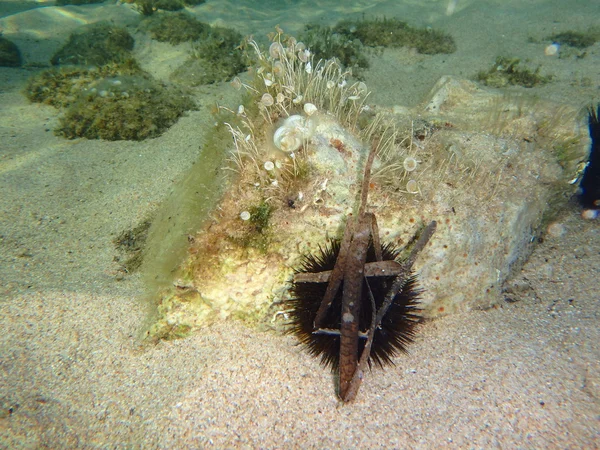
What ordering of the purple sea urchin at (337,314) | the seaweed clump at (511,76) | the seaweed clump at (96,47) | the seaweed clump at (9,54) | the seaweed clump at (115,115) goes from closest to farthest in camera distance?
the purple sea urchin at (337,314)
the seaweed clump at (115,115)
the seaweed clump at (511,76)
the seaweed clump at (9,54)
the seaweed clump at (96,47)

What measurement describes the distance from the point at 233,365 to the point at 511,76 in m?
9.30

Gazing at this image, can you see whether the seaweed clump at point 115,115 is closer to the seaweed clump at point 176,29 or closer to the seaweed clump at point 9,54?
the seaweed clump at point 176,29

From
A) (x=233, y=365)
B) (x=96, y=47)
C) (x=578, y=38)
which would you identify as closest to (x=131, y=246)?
(x=233, y=365)

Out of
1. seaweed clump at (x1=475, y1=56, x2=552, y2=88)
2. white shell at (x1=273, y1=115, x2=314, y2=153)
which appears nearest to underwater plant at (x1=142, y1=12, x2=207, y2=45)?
seaweed clump at (x1=475, y1=56, x2=552, y2=88)

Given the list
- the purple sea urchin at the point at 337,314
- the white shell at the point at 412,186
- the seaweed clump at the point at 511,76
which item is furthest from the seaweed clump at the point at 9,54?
the seaweed clump at the point at 511,76

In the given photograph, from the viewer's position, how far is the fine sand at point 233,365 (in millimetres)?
2443

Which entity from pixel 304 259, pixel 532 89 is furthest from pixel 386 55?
pixel 304 259

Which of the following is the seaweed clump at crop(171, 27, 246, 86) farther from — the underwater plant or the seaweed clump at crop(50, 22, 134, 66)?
the seaweed clump at crop(50, 22, 134, 66)

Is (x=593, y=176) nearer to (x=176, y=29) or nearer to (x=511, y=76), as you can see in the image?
(x=511, y=76)

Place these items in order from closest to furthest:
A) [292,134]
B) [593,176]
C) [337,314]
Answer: [337,314] < [292,134] < [593,176]

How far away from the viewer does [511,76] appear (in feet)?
25.6

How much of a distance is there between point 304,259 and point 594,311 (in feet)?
10.5

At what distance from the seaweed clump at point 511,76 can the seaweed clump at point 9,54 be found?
12.6 metres

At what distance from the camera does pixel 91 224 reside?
175 inches
